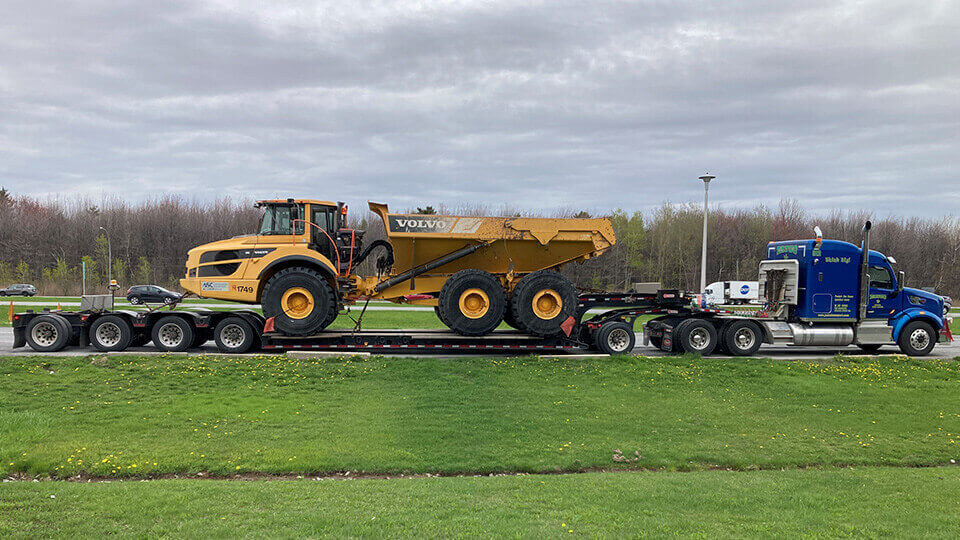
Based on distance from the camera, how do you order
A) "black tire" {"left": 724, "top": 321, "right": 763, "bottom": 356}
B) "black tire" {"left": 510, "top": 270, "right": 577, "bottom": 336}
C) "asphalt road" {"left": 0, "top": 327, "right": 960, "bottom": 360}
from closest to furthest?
1. "black tire" {"left": 510, "top": 270, "right": 577, "bottom": 336}
2. "asphalt road" {"left": 0, "top": 327, "right": 960, "bottom": 360}
3. "black tire" {"left": 724, "top": 321, "right": 763, "bottom": 356}

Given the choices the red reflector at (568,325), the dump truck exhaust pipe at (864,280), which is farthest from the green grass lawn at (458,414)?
the dump truck exhaust pipe at (864,280)

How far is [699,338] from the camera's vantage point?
17.1 m

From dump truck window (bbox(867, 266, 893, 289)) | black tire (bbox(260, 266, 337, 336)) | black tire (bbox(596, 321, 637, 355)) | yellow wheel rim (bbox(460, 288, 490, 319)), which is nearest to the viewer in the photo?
black tire (bbox(260, 266, 337, 336))

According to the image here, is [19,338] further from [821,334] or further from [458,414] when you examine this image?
[821,334]

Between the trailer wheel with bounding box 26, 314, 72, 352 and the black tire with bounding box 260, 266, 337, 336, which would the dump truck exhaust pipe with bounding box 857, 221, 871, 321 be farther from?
the trailer wheel with bounding box 26, 314, 72, 352

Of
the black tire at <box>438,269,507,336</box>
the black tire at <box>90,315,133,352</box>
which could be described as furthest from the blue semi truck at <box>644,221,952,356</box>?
the black tire at <box>90,315,133,352</box>

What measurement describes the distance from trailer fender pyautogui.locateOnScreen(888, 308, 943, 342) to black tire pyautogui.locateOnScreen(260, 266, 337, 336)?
52.9 feet

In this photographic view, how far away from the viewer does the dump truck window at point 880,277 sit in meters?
17.9

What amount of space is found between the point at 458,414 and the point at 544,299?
20.2ft

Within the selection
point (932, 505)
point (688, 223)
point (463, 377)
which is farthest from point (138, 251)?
point (932, 505)

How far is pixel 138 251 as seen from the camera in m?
61.7

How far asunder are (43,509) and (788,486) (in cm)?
746

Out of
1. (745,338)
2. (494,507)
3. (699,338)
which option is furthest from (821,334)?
(494,507)

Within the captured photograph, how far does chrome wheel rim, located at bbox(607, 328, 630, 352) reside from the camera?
16.4 meters
